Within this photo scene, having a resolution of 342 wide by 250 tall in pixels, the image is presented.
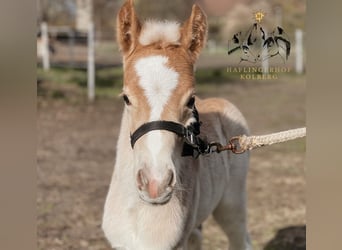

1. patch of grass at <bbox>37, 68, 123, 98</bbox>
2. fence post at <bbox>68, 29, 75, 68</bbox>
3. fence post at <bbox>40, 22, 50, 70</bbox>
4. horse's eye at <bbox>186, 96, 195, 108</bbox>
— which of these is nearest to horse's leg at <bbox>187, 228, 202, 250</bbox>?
horse's eye at <bbox>186, 96, 195, 108</bbox>

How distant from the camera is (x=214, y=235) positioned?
2.88m

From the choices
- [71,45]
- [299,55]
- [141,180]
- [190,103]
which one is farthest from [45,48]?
[141,180]

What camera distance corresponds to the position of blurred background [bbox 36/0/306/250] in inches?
115

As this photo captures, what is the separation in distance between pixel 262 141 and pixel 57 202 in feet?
6.34

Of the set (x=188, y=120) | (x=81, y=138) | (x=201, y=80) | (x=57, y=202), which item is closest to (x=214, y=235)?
(x=57, y=202)

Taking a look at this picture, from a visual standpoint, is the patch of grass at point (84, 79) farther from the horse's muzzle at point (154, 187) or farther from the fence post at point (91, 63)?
the horse's muzzle at point (154, 187)

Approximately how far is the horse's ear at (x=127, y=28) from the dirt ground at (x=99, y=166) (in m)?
1.34

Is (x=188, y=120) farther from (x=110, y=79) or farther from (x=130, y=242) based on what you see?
(x=110, y=79)

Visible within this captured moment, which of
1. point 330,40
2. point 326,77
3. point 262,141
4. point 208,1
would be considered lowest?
point 262,141

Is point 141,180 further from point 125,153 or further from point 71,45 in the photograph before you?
point 71,45

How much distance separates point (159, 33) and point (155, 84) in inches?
8.4

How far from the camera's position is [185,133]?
1.38m

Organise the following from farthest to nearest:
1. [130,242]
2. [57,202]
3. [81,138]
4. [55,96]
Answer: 1. [55,96]
2. [81,138]
3. [57,202]
4. [130,242]

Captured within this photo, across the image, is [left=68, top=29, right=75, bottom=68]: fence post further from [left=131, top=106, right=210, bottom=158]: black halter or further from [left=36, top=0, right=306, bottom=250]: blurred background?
[left=131, top=106, right=210, bottom=158]: black halter
